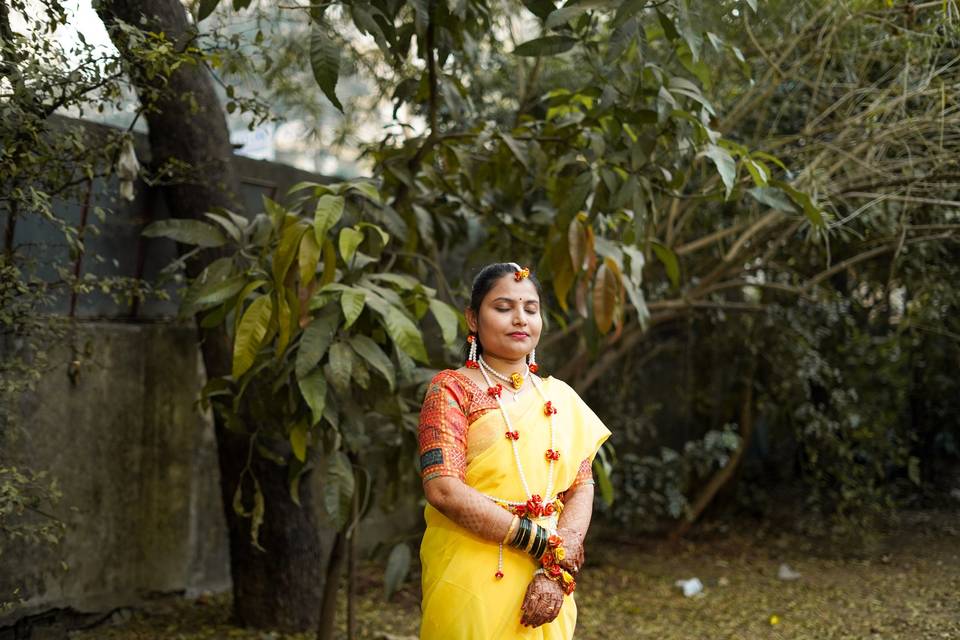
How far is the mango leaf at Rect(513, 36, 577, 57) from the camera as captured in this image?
8.78ft

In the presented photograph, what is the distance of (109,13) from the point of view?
9.20ft

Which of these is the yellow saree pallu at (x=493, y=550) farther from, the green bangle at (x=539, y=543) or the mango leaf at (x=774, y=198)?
the mango leaf at (x=774, y=198)

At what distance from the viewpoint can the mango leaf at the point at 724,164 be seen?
266 centimetres

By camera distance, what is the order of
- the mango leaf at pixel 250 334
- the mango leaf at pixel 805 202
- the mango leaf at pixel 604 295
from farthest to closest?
the mango leaf at pixel 604 295 < the mango leaf at pixel 805 202 < the mango leaf at pixel 250 334

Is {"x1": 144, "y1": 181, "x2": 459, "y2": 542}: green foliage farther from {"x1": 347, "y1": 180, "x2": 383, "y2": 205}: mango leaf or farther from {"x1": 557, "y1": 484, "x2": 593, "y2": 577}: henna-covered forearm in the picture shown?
{"x1": 557, "y1": 484, "x2": 593, "y2": 577}: henna-covered forearm

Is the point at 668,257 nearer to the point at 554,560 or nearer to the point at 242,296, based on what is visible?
the point at 242,296

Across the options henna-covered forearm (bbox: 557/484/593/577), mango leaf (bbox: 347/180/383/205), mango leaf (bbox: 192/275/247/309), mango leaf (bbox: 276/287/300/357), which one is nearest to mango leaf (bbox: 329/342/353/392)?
mango leaf (bbox: 276/287/300/357)

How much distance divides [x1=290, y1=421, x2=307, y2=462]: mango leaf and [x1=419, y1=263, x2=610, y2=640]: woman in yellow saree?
0.70 metres

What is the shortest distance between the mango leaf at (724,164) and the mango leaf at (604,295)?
1.56ft

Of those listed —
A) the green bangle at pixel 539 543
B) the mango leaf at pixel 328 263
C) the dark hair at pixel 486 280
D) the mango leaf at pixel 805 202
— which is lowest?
the green bangle at pixel 539 543

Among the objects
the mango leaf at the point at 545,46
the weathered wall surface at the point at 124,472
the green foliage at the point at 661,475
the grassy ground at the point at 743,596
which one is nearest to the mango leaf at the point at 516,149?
the mango leaf at the point at 545,46

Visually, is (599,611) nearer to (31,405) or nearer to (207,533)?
(207,533)

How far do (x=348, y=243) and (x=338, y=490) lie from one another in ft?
2.37

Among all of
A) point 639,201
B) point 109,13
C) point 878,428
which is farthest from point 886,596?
point 109,13
